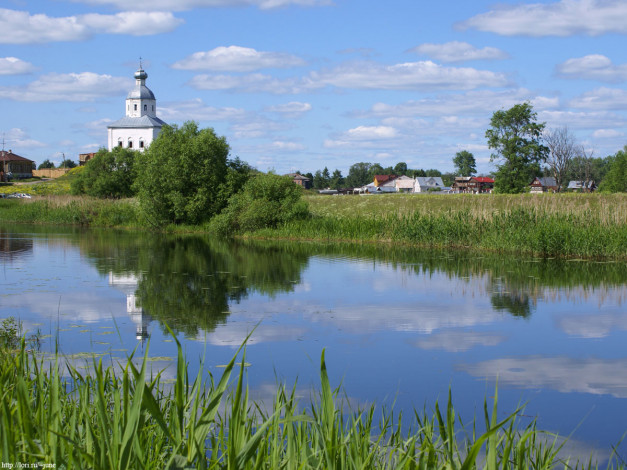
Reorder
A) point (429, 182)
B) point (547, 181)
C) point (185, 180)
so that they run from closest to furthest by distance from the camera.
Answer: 1. point (185, 180)
2. point (547, 181)
3. point (429, 182)

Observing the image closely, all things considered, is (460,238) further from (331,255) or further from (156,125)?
(156,125)

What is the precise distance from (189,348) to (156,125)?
102m

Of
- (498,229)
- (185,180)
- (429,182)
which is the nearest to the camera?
(498,229)

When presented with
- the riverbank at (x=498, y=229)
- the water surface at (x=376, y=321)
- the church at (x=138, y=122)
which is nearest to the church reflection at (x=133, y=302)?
the water surface at (x=376, y=321)

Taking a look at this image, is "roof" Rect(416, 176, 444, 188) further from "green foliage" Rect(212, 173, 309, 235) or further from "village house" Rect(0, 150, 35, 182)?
"green foliage" Rect(212, 173, 309, 235)

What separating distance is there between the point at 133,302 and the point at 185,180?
2574 centimetres

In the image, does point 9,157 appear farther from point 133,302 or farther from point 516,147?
point 133,302

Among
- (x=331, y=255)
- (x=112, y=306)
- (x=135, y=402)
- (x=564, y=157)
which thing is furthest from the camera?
(x=564, y=157)

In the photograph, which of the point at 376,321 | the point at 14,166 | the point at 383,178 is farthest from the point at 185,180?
the point at 383,178

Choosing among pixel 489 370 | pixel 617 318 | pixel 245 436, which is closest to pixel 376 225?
pixel 617 318

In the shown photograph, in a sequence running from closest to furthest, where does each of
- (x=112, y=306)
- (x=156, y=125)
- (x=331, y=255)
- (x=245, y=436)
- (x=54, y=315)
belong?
(x=245, y=436), (x=54, y=315), (x=112, y=306), (x=331, y=255), (x=156, y=125)

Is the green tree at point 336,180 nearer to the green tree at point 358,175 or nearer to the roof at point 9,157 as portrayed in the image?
the green tree at point 358,175

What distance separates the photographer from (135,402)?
10.1 ft

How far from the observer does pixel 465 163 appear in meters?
162
